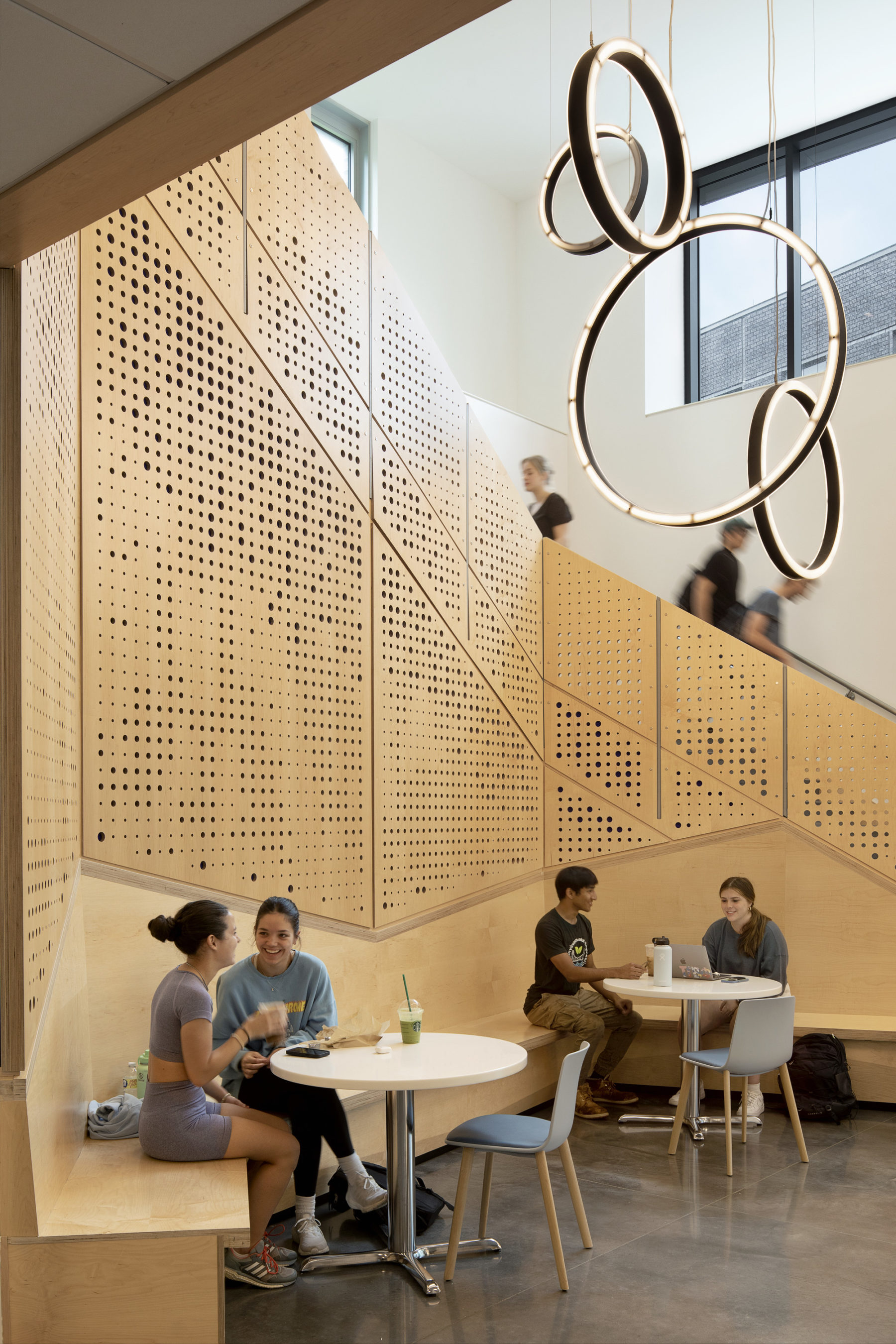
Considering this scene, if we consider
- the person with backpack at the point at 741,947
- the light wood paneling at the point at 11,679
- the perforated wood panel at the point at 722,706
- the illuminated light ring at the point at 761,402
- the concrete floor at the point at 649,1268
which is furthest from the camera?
the perforated wood panel at the point at 722,706

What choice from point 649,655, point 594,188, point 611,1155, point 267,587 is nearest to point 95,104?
point 594,188

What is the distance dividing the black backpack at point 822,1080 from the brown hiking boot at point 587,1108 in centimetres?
107

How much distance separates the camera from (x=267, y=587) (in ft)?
17.1

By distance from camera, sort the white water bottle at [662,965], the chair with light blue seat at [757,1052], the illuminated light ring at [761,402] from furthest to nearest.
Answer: the white water bottle at [662,965] → the chair with light blue seat at [757,1052] → the illuminated light ring at [761,402]

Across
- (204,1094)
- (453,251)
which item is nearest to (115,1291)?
(204,1094)

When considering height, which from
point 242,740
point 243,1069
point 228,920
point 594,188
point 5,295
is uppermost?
point 594,188

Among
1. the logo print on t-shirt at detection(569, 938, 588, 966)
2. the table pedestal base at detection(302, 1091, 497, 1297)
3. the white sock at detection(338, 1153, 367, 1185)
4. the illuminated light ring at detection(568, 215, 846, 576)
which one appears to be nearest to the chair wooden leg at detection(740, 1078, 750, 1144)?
the logo print on t-shirt at detection(569, 938, 588, 966)

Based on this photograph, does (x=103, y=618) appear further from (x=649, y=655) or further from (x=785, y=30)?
(x=785, y=30)

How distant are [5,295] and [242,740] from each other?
2.62 metres

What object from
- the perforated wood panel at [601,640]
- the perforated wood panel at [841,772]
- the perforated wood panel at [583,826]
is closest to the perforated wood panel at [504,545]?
the perforated wood panel at [601,640]

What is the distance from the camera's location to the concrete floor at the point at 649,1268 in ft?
11.5

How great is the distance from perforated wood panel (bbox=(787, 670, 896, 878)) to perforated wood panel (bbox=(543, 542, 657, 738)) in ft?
3.12

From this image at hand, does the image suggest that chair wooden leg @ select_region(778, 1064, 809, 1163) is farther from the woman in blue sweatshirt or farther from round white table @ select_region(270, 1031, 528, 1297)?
the woman in blue sweatshirt

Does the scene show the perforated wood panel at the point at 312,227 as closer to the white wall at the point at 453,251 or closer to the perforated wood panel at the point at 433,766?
the perforated wood panel at the point at 433,766
